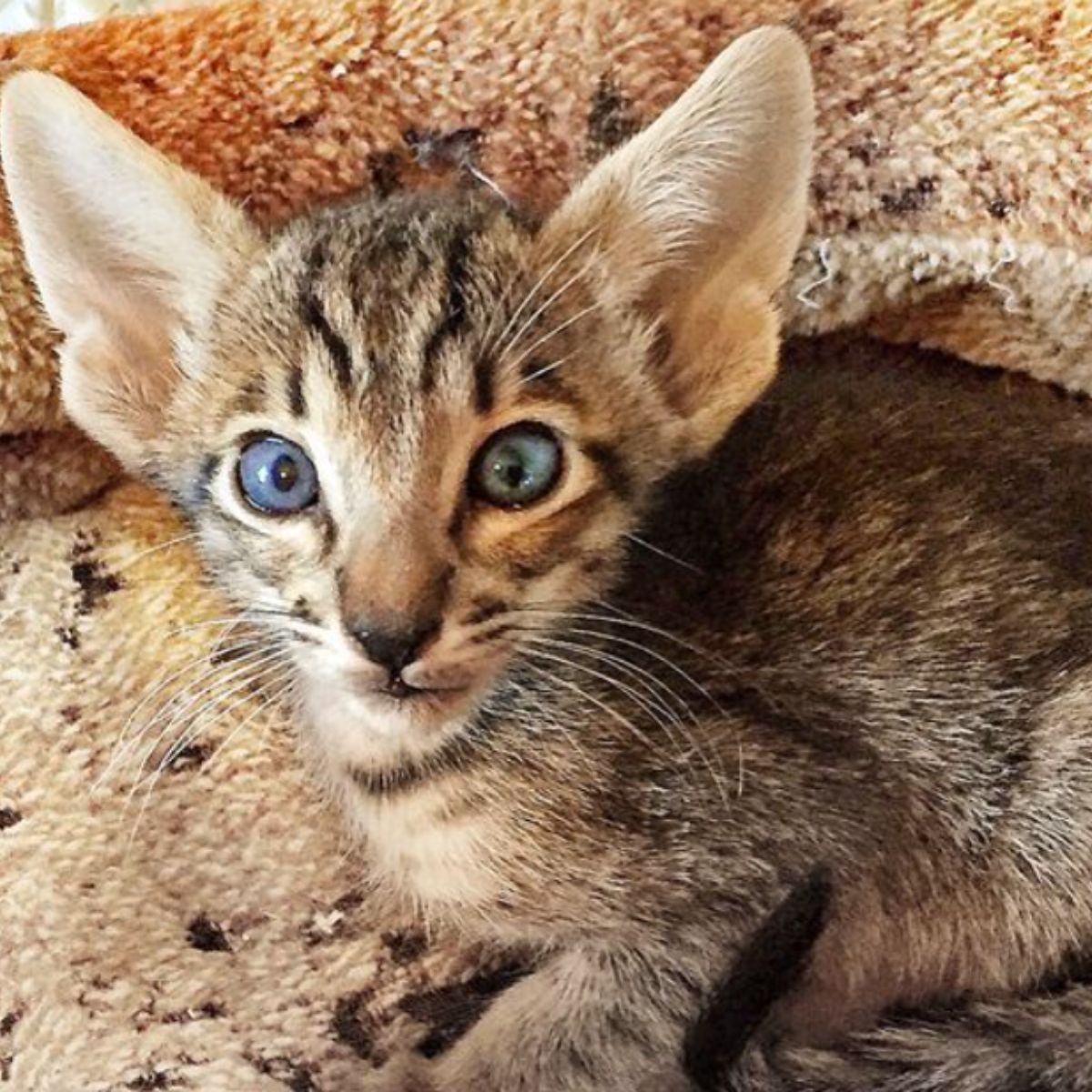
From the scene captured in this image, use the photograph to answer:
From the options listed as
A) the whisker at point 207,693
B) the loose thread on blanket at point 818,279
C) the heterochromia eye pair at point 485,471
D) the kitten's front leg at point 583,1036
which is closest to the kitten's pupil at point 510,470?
the heterochromia eye pair at point 485,471

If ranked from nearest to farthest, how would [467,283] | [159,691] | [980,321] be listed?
[467,283] < [159,691] < [980,321]

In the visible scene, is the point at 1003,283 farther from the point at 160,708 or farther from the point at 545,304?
the point at 160,708

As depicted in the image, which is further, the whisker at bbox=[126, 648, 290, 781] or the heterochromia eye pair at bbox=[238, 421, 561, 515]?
the whisker at bbox=[126, 648, 290, 781]

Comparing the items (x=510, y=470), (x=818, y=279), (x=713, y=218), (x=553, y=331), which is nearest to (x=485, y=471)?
(x=510, y=470)

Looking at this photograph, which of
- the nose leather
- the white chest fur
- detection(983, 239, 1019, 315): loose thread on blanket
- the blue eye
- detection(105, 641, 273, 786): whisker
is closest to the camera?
the nose leather

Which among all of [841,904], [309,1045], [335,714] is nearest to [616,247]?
[335,714]

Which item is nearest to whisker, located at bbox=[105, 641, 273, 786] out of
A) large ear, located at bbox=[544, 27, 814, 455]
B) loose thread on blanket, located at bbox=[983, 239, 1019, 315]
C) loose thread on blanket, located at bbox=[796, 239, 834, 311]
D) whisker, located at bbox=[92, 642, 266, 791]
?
whisker, located at bbox=[92, 642, 266, 791]

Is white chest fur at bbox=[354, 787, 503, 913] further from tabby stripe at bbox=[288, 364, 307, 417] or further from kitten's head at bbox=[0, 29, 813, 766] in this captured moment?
tabby stripe at bbox=[288, 364, 307, 417]

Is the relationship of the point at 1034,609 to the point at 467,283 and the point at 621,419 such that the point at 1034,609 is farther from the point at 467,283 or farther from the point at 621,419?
the point at 467,283
